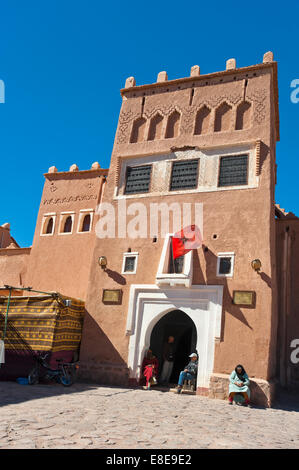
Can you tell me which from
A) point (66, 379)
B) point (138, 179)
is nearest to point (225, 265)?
point (138, 179)

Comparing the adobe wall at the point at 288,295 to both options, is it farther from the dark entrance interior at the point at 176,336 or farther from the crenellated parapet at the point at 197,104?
the crenellated parapet at the point at 197,104

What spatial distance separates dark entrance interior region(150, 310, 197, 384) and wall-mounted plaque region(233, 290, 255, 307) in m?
2.14

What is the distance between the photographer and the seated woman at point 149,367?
11.2 m

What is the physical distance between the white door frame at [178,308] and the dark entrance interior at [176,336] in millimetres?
941

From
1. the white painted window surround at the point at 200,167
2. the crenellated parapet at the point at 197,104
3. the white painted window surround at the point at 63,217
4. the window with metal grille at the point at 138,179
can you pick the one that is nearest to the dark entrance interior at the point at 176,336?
the white painted window surround at the point at 200,167

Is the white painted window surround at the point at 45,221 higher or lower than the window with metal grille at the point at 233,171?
lower

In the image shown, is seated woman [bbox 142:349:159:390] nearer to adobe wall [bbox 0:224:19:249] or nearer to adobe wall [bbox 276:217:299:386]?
adobe wall [bbox 276:217:299:386]

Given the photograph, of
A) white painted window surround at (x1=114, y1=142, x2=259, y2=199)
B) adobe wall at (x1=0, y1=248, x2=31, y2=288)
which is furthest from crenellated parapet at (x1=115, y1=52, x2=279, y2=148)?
adobe wall at (x1=0, y1=248, x2=31, y2=288)

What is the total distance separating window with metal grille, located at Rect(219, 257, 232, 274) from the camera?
1124 cm

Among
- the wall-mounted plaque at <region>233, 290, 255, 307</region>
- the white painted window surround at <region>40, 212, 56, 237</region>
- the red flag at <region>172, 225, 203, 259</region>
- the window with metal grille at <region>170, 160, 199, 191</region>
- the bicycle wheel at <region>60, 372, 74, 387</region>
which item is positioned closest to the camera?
the bicycle wheel at <region>60, 372, 74, 387</region>

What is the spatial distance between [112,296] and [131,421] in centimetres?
600

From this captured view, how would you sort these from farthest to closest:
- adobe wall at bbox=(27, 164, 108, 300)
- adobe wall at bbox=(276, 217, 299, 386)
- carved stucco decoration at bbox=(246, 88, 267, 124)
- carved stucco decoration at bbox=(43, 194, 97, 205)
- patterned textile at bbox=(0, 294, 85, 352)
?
carved stucco decoration at bbox=(43, 194, 97, 205), adobe wall at bbox=(27, 164, 108, 300), adobe wall at bbox=(276, 217, 299, 386), carved stucco decoration at bbox=(246, 88, 267, 124), patterned textile at bbox=(0, 294, 85, 352)

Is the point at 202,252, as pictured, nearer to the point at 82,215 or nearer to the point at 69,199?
the point at 82,215
